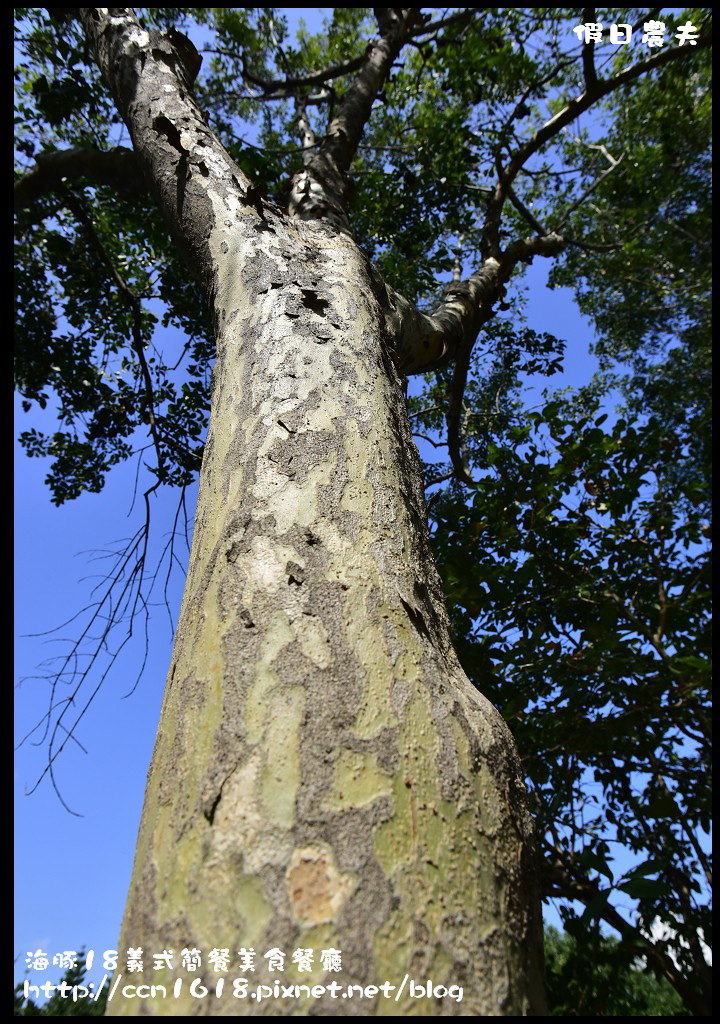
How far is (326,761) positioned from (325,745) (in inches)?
0.8

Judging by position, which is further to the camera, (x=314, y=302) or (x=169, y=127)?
(x=169, y=127)

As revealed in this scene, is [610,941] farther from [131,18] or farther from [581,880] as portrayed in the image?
[131,18]

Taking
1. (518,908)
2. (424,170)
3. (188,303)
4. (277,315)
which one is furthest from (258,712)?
(424,170)

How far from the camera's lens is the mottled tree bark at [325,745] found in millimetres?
601

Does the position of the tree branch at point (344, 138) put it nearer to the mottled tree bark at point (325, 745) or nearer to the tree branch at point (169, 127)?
the tree branch at point (169, 127)

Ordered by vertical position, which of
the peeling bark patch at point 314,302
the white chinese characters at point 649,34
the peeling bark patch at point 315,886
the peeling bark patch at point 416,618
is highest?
the white chinese characters at point 649,34

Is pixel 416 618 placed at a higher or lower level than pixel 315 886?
higher

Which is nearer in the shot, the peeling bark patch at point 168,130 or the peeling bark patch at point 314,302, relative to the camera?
the peeling bark patch at point 314,302

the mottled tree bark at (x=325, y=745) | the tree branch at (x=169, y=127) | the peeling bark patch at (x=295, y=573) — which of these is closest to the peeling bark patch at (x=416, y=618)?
the mottled tree bark at (x=325, y=745)

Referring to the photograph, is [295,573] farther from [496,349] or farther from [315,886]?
[496,349]

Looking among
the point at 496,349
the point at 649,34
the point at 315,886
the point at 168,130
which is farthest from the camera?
the point at 496,349

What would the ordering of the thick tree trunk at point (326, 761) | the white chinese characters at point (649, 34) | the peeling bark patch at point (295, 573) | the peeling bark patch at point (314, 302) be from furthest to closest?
the white chinese characters at point (649, 34) < the peeling bark patch at point (314, 302) < the peeling bark patch at point (295, 573) < the thick tree trunk at point (326, 761)

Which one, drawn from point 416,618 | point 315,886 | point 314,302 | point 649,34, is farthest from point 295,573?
point 649,34

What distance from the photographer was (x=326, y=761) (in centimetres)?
70
